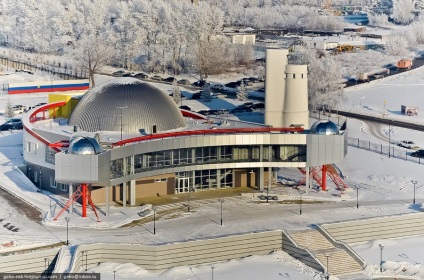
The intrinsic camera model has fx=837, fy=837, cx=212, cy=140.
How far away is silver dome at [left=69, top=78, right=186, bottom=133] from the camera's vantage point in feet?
208

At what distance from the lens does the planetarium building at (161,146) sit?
59.5 m

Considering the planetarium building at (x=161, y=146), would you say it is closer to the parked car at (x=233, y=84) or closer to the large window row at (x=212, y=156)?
the large window row at (x=212, y=156)

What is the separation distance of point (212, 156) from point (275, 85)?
1429 cm

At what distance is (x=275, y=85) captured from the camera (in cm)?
7444

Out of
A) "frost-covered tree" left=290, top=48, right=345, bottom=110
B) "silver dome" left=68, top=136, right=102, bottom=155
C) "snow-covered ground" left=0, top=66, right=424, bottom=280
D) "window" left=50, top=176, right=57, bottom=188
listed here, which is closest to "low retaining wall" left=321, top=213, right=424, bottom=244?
"snow-covered ground" left=0, top=66, right=424, bottom=280

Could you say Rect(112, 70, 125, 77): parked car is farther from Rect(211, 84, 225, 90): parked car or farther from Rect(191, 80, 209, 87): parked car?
Rect(211, 84, 225, 90): parked car

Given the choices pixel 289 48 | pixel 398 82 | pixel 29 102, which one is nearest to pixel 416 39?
pixel 398 82

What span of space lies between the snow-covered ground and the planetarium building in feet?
7.46

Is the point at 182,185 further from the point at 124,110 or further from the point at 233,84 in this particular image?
the point at 233,84

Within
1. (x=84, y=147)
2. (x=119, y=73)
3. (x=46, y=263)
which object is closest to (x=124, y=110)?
(x=84, y=147)

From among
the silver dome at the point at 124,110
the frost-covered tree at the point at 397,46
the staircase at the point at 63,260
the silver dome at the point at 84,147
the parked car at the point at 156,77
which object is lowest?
the staircase at the point at 63,260

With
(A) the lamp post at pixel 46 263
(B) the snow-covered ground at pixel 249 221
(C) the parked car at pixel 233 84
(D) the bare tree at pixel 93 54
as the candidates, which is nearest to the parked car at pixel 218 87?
(C) the parked car at pixel 233 84

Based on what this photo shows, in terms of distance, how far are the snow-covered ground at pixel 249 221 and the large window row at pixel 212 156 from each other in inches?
115

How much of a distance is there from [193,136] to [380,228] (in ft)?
49.6
